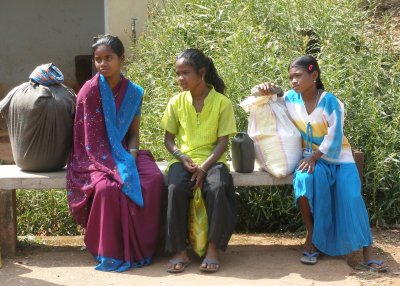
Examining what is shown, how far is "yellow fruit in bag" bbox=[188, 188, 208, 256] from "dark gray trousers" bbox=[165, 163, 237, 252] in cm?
4

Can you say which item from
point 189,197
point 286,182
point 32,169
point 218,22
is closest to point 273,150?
point 286,182

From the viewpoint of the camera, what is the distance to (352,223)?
191 inches

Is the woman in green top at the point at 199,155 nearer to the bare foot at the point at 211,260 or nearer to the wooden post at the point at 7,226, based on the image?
the bare foot at the point at 211,260

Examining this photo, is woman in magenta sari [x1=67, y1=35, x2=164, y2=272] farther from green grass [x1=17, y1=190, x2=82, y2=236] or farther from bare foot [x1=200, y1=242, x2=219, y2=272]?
green grass [x1=17, y1=190, x2=82, y2=236]

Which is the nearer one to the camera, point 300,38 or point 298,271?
A: point 298,271

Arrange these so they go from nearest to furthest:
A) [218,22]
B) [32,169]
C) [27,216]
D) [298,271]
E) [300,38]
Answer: [298,271], [32,169], [27,216], [300,38], [218,22]

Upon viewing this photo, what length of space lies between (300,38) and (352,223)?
105 inches

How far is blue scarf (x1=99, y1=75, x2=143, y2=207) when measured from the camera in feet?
15.9

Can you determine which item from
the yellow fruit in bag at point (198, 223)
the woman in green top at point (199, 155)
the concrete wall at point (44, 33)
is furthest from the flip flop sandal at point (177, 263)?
the concrete wall at point (44, 33)

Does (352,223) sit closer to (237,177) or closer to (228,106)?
(237,177)

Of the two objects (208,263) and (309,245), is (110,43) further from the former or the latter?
(309,245)

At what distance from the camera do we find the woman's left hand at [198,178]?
4.82 metres

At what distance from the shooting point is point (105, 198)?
15.7 ft

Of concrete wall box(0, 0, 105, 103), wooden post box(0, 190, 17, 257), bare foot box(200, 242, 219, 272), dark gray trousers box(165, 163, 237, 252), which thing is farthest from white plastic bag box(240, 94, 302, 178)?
concrete wall box(0, 0, 105, 103)
